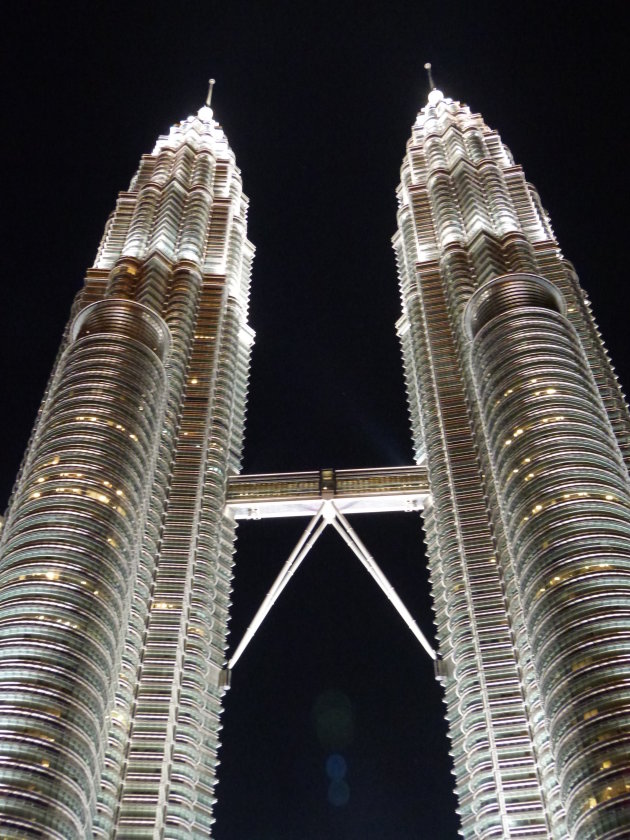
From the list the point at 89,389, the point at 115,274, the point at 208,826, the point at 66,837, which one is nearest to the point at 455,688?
the point at 208,826

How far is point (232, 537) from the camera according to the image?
290 ft

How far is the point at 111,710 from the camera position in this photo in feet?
223

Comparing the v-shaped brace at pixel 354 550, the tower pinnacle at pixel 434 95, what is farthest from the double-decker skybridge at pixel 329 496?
the tower pinnacle at pixel 434 95

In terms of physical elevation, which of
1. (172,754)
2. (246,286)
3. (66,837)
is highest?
(246,286)

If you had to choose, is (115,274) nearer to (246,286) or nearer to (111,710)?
(246,286)

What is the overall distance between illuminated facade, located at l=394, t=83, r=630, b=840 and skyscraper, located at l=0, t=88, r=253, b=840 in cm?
1767

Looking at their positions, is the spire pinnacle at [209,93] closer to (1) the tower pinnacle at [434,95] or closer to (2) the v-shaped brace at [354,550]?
(1) the tower pinnacle at [434,95]

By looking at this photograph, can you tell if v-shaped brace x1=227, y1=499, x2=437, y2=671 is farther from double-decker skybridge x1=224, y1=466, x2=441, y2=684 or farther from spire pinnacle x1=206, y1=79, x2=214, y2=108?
spire pinnacle x1=206, y1=79, x2=214, y2=108

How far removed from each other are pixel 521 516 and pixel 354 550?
83.4 ft

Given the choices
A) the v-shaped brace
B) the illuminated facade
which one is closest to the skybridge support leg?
the v-shaped brace

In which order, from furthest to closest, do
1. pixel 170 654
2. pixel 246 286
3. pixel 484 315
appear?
1. pixel 246 286
2. pixel 484 315
3. pixel 170 654

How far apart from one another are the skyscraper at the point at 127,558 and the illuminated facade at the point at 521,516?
17.7 meters

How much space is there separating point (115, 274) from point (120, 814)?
54.3 m

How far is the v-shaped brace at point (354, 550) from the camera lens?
88.0 metres
